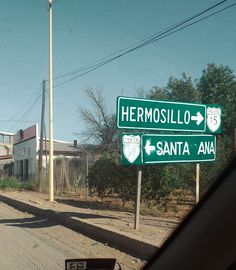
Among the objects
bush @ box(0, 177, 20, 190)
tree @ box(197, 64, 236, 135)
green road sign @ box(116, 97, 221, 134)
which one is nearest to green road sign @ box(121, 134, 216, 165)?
green road sign @ box(116, 97, 221, 134)

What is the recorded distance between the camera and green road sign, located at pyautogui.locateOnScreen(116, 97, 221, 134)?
9.35 m

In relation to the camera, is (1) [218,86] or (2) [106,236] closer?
(2) [106,236]

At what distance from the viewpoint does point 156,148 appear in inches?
380

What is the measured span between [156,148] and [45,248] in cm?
276

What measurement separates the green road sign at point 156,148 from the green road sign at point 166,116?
0.23m

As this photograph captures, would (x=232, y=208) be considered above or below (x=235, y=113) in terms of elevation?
below

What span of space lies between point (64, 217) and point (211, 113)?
5.23 m

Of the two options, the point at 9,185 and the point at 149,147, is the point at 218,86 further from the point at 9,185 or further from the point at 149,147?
the point at 149,147

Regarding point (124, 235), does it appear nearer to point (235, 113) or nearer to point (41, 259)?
point (41, 259)

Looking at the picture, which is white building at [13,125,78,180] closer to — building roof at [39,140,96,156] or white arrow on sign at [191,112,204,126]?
building roof at [39,140,96,156]

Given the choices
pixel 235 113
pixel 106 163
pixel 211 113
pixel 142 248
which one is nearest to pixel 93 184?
pixel 106 163

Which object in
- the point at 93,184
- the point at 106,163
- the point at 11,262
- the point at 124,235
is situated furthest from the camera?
the point at 93,184

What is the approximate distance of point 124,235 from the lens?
9.09 meters

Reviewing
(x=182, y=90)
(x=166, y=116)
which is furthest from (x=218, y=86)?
(x=166, y=116)
